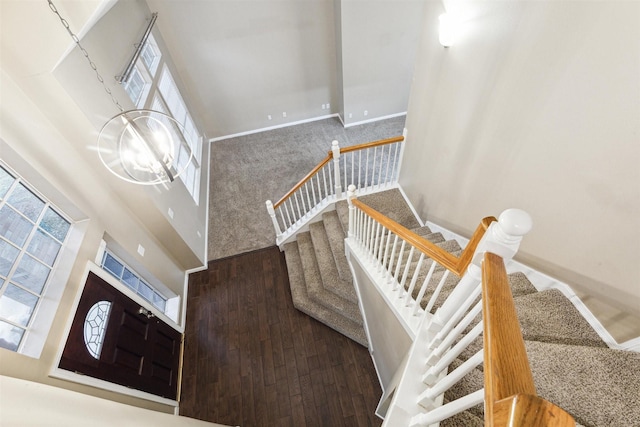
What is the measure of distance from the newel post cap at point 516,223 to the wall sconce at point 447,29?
217cm

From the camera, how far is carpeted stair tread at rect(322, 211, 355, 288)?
→ 346cm

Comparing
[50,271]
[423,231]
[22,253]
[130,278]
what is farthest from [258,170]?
[22,253]

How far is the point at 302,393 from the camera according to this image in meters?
3.09

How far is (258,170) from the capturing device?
5.83 metres

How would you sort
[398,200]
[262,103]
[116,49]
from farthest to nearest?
[262,103]
[398,200]
[116,49]

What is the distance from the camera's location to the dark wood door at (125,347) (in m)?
2.11

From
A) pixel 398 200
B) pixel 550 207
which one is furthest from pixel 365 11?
pixel 550 207

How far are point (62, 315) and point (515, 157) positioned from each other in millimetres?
3362

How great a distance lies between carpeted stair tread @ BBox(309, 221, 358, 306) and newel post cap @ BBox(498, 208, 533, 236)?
2754mm

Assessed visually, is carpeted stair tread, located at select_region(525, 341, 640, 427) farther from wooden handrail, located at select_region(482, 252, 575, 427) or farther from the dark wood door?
the dark wood door

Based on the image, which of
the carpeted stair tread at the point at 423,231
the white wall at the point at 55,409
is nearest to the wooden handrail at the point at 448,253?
the carpeted stair tread at the point at 423,231

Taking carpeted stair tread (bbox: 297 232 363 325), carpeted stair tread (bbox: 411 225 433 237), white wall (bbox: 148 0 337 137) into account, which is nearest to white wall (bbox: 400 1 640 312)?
carpeted stair tread (bbox: 411 225 433 237)

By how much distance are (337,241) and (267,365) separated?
5.58 feet

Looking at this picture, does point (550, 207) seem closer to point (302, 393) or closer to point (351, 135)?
point (302, 393)
